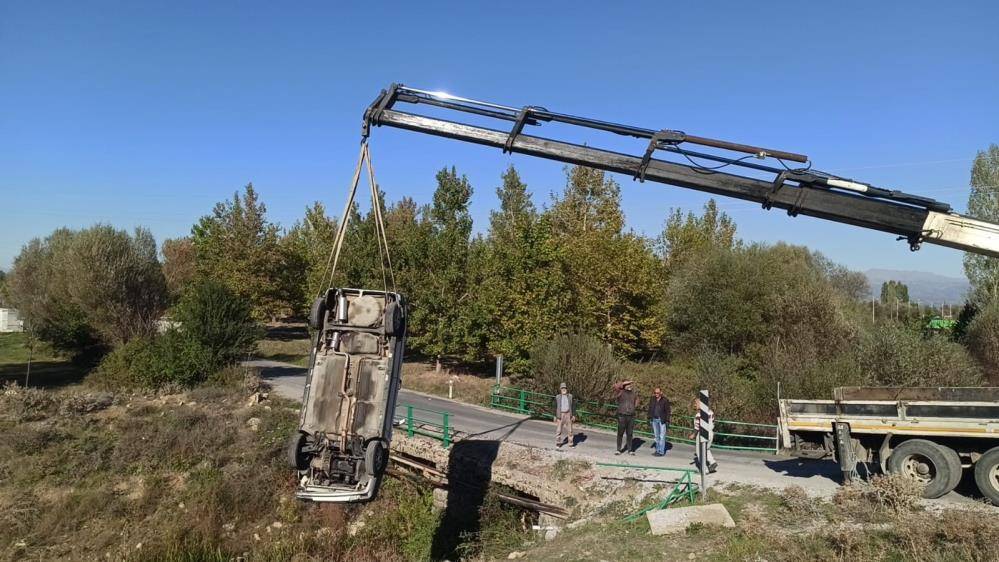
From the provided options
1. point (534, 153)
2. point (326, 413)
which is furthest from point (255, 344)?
point (534, 153)

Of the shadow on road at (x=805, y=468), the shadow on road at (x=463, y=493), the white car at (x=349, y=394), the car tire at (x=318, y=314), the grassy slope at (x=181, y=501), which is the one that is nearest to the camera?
the white car at (x=349, y=394)

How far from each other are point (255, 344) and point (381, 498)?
1445cm

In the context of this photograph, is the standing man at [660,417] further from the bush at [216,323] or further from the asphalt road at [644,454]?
the bush at [216,323]

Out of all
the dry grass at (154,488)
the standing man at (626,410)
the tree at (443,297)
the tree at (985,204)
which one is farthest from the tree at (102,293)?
the tree at (985,204)

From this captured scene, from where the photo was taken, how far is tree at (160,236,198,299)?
53.0 meters

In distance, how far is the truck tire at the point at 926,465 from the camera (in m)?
10.2

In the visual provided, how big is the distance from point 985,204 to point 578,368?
27.6m

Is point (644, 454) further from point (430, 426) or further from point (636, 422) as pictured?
point (430, 426)

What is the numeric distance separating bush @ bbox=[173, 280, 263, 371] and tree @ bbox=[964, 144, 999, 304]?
1546 inches

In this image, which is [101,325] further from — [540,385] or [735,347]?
[735,347]

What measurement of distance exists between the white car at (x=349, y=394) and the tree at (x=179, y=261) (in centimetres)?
4526

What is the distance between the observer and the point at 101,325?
34.2 m

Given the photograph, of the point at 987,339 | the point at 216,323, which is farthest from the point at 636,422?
the point at 987,339

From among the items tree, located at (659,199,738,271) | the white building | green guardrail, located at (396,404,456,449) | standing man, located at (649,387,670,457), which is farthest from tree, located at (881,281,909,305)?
the white building
